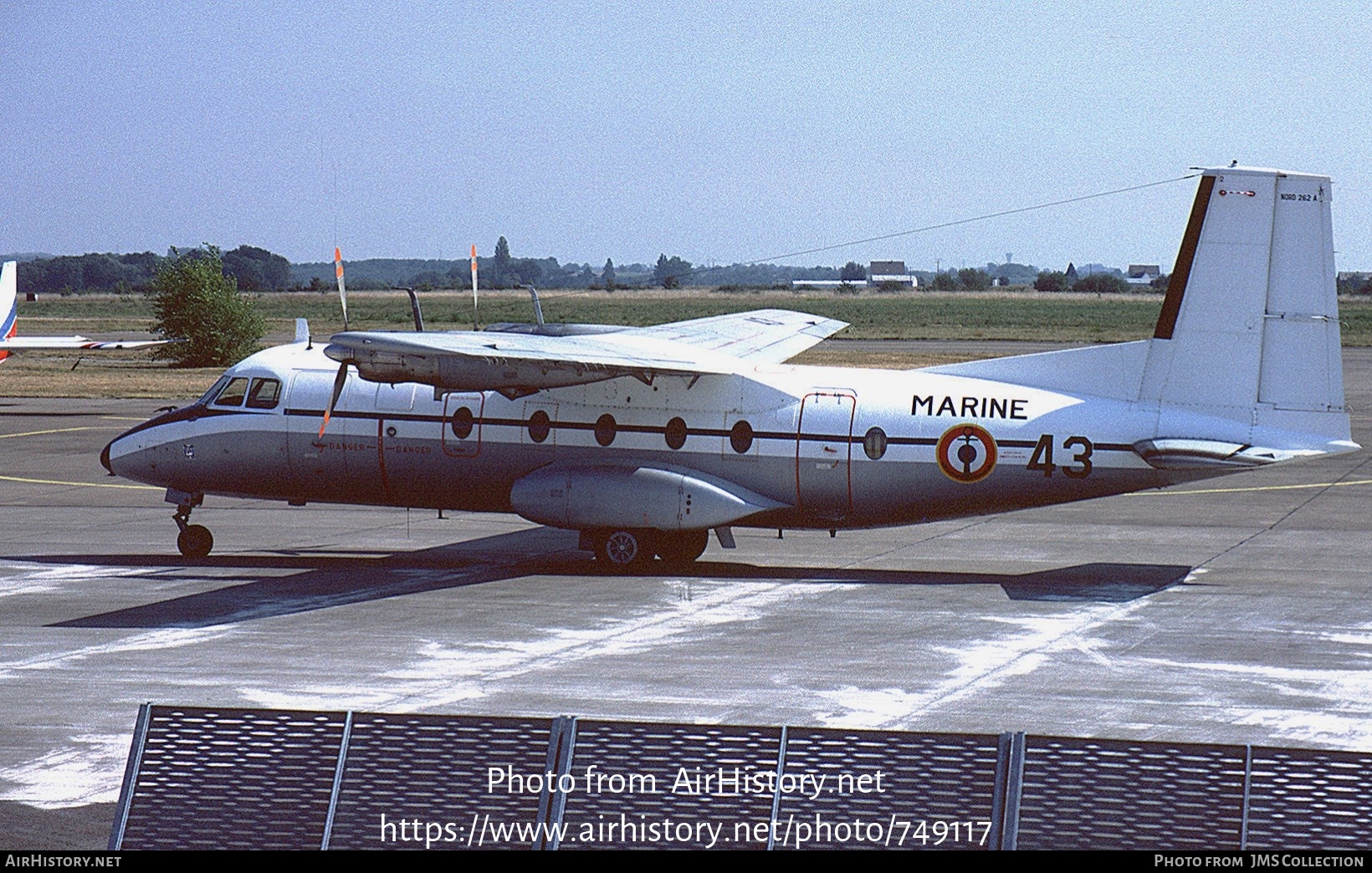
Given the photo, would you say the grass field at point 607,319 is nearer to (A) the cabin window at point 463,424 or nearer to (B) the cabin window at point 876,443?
(A) the cabin window at point 463,424

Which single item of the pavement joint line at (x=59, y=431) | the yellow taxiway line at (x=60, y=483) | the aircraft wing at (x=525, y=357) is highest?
the aircraft wing at (x=525, y=357)

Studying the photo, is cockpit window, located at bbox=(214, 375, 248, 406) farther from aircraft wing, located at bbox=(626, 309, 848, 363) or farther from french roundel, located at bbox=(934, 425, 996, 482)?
french roundel, located at bbox=(934, 425, 996, 482)

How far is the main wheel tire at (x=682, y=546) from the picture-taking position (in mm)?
25359

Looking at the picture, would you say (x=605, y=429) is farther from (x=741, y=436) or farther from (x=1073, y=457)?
(x=1073, y=457)

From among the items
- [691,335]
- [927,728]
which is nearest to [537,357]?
[691,335]

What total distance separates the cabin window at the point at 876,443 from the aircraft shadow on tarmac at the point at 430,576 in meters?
2.06

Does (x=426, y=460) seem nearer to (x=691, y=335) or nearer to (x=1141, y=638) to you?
(x=691, y=335)

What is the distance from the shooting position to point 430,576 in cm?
2484

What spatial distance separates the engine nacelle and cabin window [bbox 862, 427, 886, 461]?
1786 mm

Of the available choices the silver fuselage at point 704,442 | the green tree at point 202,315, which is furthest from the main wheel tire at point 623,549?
the green tree at point 202,315

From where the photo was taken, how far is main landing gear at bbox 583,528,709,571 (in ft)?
81.8

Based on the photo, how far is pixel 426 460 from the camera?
25.5m

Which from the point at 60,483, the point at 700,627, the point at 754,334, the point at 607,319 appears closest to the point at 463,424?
the point at 754,334

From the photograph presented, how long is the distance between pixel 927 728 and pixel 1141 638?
586 centimetres
